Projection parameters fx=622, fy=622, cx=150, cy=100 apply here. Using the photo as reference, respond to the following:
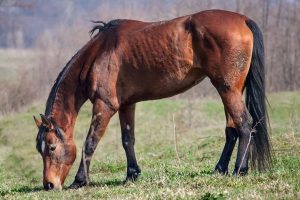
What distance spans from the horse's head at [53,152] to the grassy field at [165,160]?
292 mm

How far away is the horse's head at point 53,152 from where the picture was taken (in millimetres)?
9219

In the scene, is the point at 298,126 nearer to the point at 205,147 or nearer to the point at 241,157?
the point at 205,147

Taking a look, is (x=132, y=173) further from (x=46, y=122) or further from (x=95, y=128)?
(x=46, y=122)

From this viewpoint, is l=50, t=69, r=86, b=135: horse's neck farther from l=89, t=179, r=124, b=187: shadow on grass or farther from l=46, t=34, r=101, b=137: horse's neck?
l=89, t=179, r=124, b=187: shadow on grass

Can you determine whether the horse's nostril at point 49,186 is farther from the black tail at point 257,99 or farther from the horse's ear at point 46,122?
the black tail at point 257,99

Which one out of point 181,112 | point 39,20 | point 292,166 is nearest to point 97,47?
point 292,166

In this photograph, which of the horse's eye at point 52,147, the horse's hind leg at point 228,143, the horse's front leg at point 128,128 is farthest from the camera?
the horse's front leg at point 128,128

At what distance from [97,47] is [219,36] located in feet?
6.37

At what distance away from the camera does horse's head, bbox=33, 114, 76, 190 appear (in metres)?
9.22

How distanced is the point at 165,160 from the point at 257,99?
486 centimetres

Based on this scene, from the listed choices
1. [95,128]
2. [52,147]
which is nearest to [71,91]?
[95,128]

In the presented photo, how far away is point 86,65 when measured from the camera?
9523 millimetres

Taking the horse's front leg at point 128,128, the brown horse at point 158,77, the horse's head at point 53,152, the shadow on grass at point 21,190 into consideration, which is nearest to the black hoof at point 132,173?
the brown horse at point 158,77

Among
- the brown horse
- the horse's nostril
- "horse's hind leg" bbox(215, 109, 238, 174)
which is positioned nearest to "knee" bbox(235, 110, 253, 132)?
the brown horse
